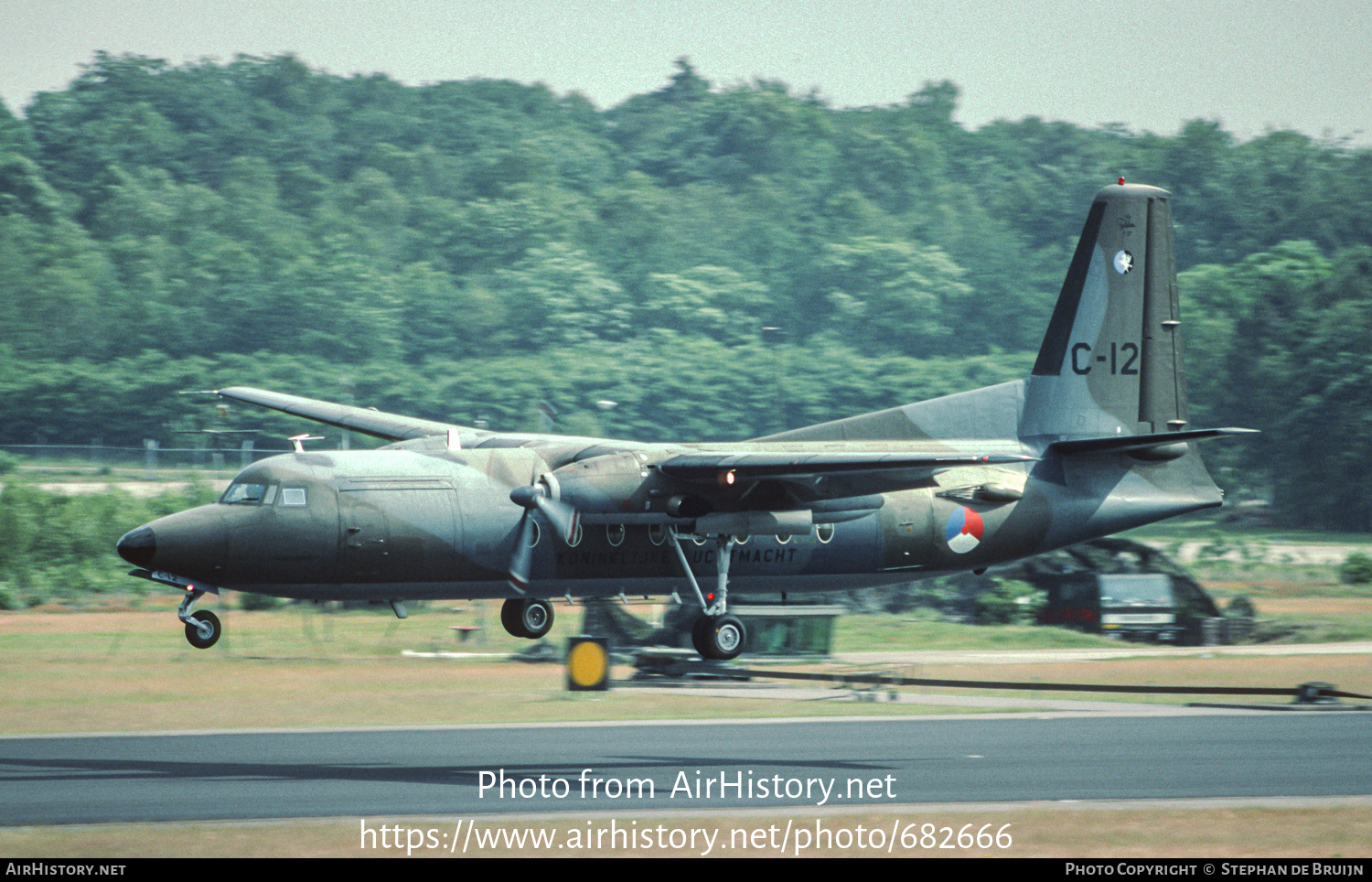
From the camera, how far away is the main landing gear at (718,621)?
2772cm

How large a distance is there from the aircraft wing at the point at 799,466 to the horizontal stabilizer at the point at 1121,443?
365cm

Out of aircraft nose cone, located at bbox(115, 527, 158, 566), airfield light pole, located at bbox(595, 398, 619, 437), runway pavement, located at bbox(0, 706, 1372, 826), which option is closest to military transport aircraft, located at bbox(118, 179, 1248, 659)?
aircraft nose cone, located at bbox(115, 527, 158, 566)

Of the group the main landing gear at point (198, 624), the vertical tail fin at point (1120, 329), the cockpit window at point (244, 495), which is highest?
the vertical tail fin at point (1120, 329)

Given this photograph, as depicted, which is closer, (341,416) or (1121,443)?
(1121,443)

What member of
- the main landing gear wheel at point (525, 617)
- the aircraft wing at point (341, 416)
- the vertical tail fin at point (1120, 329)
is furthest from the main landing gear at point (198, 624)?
the vertical tail fin at point (1120, 329)

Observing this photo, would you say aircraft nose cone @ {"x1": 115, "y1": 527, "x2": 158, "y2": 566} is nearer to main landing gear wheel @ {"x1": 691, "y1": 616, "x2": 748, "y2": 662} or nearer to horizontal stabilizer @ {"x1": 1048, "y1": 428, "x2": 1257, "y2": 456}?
main landing gear wheel @ {"x1": 691, "y1": 616, "x2": 748, "y2": 662}

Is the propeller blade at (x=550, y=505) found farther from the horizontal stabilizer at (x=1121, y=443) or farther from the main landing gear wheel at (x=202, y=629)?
the horizontal stabilizer at (x=1121, y=443)

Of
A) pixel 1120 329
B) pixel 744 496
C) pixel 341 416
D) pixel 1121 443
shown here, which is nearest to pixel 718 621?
pixel 744 496

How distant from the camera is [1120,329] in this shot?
31.5 meters

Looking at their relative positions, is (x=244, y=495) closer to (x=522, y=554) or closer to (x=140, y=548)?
(x=140, y=548)

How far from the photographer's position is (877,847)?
17.9 meters

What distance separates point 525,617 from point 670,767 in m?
6.61

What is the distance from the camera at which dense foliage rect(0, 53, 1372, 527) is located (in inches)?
3278

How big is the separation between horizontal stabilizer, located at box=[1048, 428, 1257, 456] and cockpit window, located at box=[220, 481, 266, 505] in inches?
625
